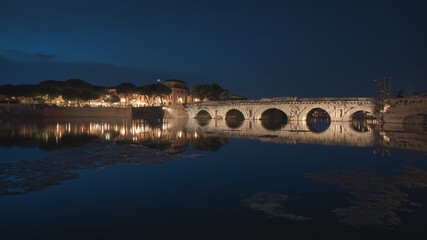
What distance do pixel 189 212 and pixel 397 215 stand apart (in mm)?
5985

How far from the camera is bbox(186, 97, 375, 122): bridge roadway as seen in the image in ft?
211

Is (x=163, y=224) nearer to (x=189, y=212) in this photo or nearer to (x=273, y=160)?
(x=189, y=212)

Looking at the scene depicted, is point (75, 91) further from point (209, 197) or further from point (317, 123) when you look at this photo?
point (209, 197)

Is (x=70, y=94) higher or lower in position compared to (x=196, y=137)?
higher

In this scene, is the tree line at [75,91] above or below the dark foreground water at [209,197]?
above

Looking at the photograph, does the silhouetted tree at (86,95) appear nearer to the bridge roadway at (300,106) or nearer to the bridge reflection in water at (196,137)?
the bridge roadway at (300,106)

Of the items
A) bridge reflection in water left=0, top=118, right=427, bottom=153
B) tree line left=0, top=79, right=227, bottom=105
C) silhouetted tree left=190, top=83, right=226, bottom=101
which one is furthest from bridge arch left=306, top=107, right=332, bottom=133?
tree line left=0, top=79, right=227, bottom=105

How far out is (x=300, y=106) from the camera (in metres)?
70.4

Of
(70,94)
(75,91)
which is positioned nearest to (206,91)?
(75,91)

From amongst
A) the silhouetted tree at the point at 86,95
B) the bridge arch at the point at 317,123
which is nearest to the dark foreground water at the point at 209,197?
the bridge arch at the point at 317,123

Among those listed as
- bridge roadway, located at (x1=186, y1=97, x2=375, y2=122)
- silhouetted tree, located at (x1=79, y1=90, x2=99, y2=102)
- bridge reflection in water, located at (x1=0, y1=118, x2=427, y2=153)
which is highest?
silhouetted tree, located at (x1=79, y1=90, x2=99, y2=102)

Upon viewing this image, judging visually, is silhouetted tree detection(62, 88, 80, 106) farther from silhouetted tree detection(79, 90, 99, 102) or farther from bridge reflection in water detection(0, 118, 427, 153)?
bridge reflection in water detection(0, 118, 427, 153)

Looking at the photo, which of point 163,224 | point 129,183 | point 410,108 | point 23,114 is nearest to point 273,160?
point 129,183

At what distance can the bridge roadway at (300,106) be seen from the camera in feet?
211
